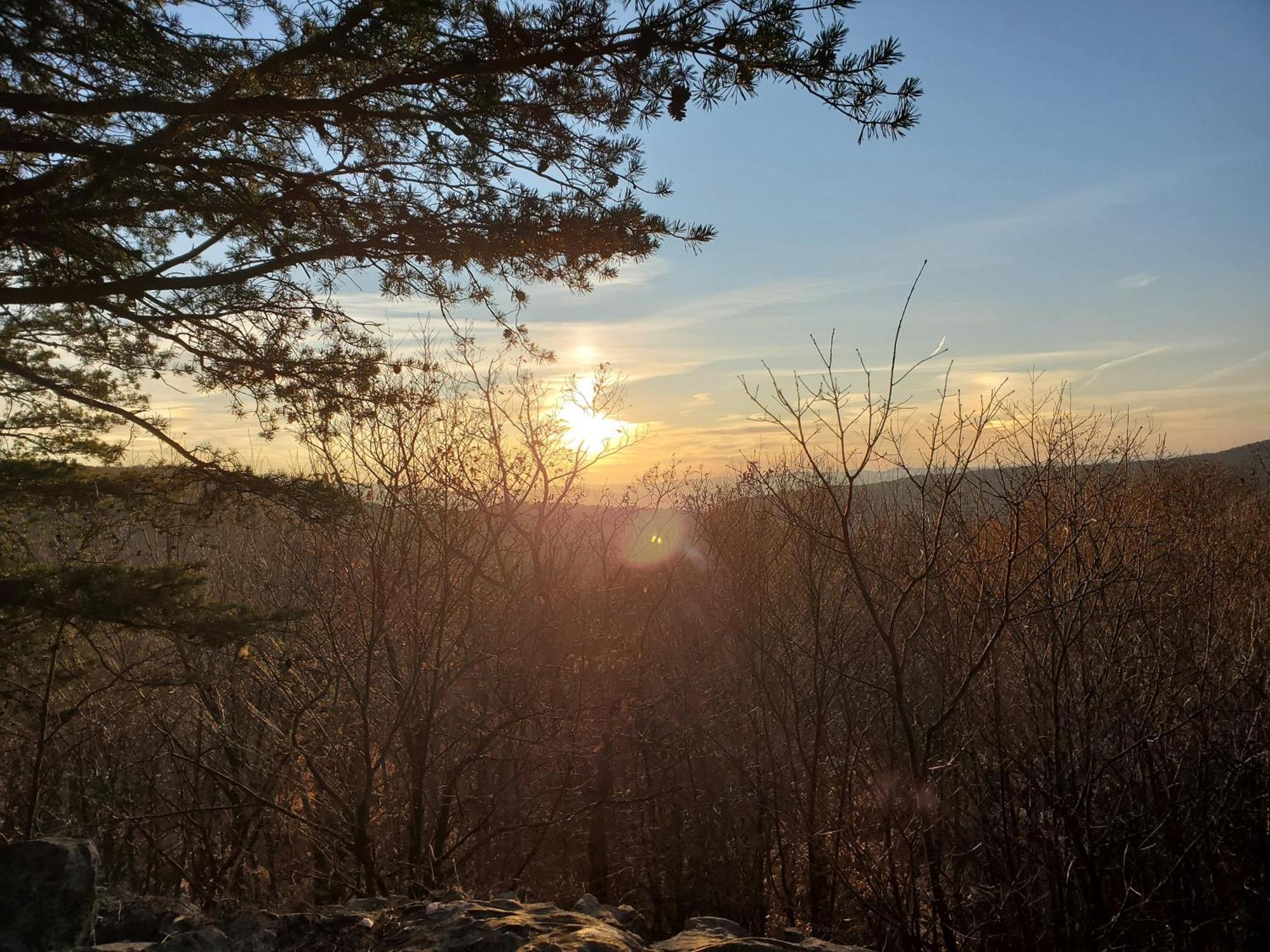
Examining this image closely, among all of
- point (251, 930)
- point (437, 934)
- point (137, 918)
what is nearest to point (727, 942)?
point (437, 934)

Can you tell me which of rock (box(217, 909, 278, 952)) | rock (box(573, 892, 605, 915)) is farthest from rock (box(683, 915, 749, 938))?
rock (box(217, 909, 278, 952))

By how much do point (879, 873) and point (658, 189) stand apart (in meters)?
3.98

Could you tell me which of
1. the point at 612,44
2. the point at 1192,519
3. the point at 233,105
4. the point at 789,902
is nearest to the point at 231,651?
the point at 789,902

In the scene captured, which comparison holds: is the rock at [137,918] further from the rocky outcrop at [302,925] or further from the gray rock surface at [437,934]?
the gray rock surface at [437,934]

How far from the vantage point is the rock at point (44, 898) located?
3521mm

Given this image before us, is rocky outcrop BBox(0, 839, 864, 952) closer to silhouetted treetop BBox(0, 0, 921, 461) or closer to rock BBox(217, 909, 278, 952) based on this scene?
rock BBox(217, 909, 278, 952)

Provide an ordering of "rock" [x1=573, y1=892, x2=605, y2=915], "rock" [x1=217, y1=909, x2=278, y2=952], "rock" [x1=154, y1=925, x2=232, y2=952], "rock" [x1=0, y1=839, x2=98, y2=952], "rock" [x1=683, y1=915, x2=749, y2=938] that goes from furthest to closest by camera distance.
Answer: "rock" [x1=573, y1=892, x2=605, y2=915] → "rock" [x1=683, y1=915, x2=749, y2=938] → "rock" [x1=0, y1=839, x2=98, y2=952] → "rock" [x1=217, y1=909, x2=278, y2=952] → "rock" [x1=154, y1=925, x2=232, y2=952]

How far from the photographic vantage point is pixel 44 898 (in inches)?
141

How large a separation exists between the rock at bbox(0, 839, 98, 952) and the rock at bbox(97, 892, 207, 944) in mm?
162

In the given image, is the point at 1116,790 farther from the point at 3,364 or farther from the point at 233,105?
the point at 3,364

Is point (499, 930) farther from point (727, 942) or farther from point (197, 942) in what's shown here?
point (197, 942)

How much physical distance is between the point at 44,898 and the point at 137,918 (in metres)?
0.42

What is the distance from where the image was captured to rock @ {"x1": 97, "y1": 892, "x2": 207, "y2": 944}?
3.76 meters

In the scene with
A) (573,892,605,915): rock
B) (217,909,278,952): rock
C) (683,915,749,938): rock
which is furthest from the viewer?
(573,892,605,915): rock
